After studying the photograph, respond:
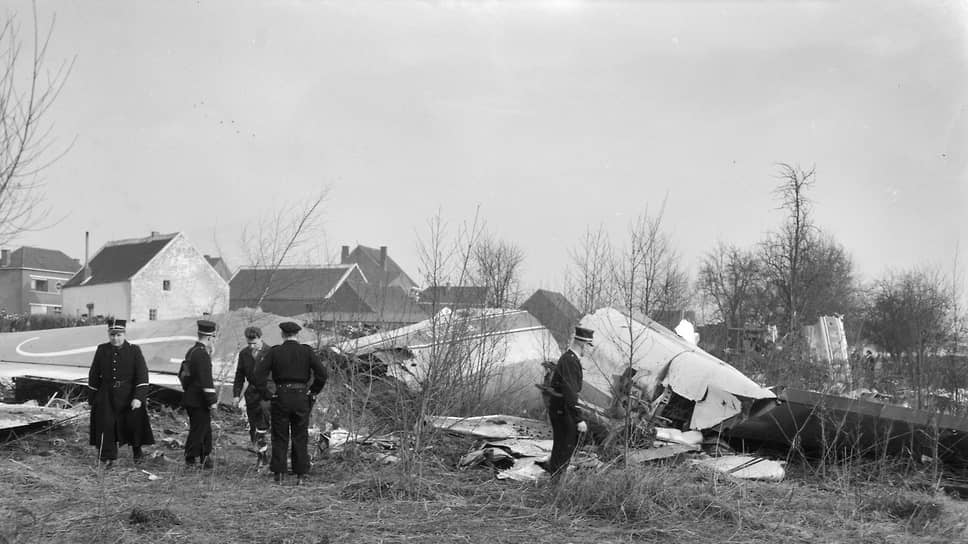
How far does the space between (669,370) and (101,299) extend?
40.5m

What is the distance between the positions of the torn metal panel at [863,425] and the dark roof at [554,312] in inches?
243

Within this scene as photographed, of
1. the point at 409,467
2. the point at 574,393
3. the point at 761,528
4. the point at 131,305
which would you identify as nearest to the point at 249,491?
the point at 409,467

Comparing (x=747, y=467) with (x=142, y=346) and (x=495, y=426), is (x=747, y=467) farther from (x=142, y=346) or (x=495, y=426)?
(x=142, y=346)

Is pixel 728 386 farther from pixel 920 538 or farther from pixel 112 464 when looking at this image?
pixel 112 464

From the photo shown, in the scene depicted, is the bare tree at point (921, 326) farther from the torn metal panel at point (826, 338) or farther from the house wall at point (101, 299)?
the house wall at point (101, 299)

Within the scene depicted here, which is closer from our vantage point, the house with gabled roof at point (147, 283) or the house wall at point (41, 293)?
the house with gabled roof at point (147, 283)

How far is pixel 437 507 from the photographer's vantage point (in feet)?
23.4

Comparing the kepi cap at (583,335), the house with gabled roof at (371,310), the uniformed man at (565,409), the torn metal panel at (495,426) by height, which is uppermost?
the house with gabled roof at (371,310)

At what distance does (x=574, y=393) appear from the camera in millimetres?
7723

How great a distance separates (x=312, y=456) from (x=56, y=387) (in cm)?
541

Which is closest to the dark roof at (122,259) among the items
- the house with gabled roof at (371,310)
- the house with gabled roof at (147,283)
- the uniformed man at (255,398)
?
the house with gabled roof at (147,283)

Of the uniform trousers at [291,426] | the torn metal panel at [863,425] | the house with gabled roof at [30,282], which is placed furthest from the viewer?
the house with gabled roof at [30,282]

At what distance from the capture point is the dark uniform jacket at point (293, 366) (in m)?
8.03

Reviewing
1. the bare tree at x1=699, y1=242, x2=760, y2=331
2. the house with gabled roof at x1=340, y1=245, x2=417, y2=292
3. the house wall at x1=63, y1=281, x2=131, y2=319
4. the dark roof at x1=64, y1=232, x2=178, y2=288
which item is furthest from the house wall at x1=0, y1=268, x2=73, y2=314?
the bare tree at x1=699, y1=242, x2=760, y2=331
